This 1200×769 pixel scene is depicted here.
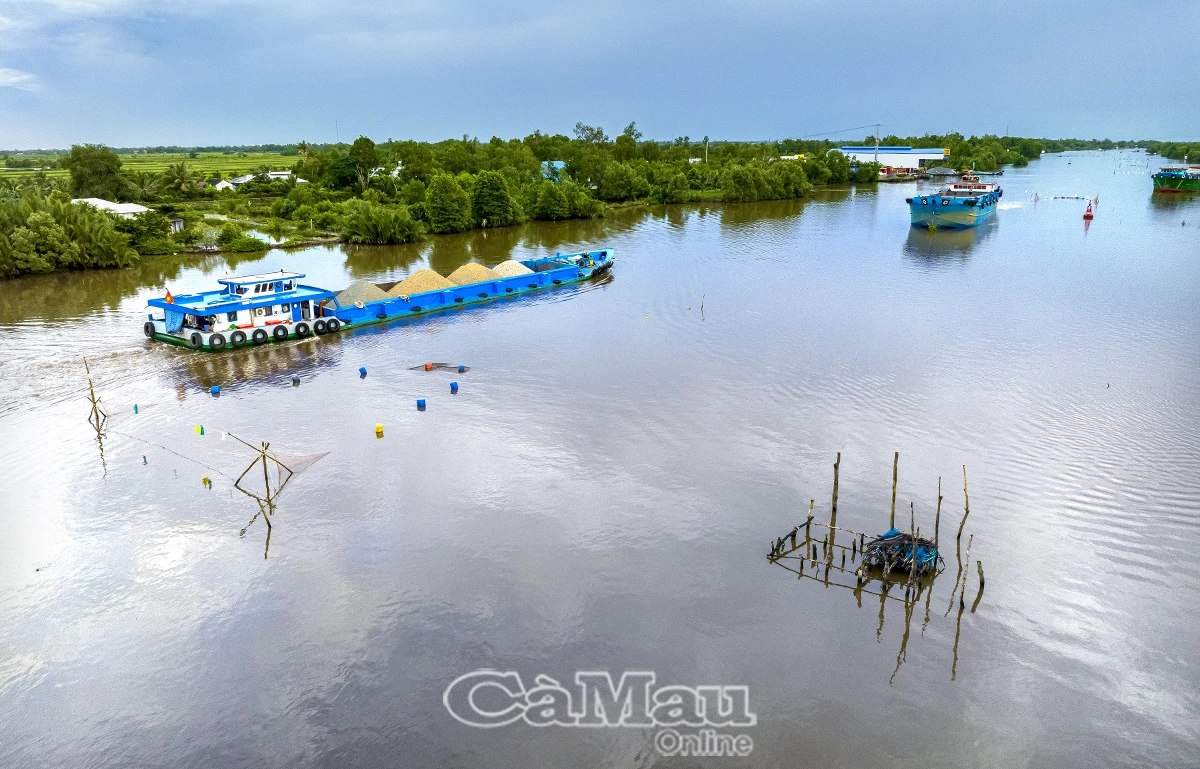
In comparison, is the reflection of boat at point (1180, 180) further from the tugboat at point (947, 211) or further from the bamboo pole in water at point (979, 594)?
the bamboo pole in water at point (979, 594)

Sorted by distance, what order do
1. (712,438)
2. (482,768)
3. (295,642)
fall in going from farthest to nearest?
(712,438) < (295,642) < (482,768)

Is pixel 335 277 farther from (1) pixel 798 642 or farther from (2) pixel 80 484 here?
(1) pixel 798 642

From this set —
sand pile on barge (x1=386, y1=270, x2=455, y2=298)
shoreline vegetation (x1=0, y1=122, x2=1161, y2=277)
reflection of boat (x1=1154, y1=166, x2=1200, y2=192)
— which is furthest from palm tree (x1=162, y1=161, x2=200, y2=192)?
reflection of boat (x1=1154, y1=166, x2=1200, y2=192)

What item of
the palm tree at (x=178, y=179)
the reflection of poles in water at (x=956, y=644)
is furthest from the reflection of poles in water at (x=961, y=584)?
the palm tree at (x=178, y=179)

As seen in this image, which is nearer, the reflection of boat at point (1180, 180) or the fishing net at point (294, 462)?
the fishing net at point (294, 462)

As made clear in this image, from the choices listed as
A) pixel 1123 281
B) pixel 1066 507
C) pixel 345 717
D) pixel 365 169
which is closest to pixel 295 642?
pixel 345 717

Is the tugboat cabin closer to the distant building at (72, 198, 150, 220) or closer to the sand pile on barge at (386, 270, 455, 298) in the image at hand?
the sand pile on barge at (386, 270, 455, 298)
